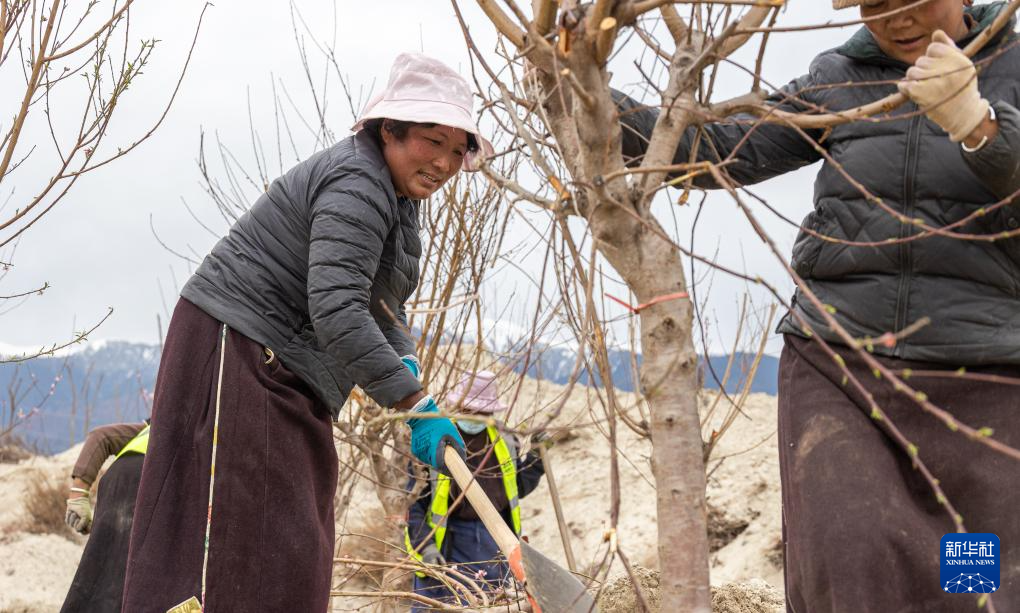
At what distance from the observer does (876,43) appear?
2029mm

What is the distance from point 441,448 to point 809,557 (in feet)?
3.18

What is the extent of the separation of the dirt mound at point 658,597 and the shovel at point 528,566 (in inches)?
30.5

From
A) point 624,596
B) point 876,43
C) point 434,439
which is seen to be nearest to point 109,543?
point 434,439

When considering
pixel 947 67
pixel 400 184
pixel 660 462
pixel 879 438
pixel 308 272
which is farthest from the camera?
pixel 400 184

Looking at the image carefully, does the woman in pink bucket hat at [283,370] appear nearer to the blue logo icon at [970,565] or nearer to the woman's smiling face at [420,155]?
the woman's smiling face at [420,155]

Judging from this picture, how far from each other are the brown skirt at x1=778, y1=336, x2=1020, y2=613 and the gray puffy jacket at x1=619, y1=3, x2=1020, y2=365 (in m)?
0.08

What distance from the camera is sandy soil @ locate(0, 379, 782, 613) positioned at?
7523 millimetres

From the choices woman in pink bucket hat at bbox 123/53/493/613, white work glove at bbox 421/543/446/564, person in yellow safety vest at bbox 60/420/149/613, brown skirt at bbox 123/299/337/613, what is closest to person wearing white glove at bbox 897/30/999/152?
woman in pink bucket hat at bbox 123/53/493/613

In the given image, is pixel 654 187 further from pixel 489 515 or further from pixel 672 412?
pixel 489 515

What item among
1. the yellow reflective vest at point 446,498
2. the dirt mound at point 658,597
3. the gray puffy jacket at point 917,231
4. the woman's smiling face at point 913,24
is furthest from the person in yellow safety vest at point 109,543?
the woman's smiling face at point 913,24

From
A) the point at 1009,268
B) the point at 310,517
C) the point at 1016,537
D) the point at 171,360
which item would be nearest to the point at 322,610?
the point at 310,517

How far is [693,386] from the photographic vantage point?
5.91ft

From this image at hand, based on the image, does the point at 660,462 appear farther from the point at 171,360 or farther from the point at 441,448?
the point at 171,360

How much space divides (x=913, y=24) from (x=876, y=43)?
11cm
